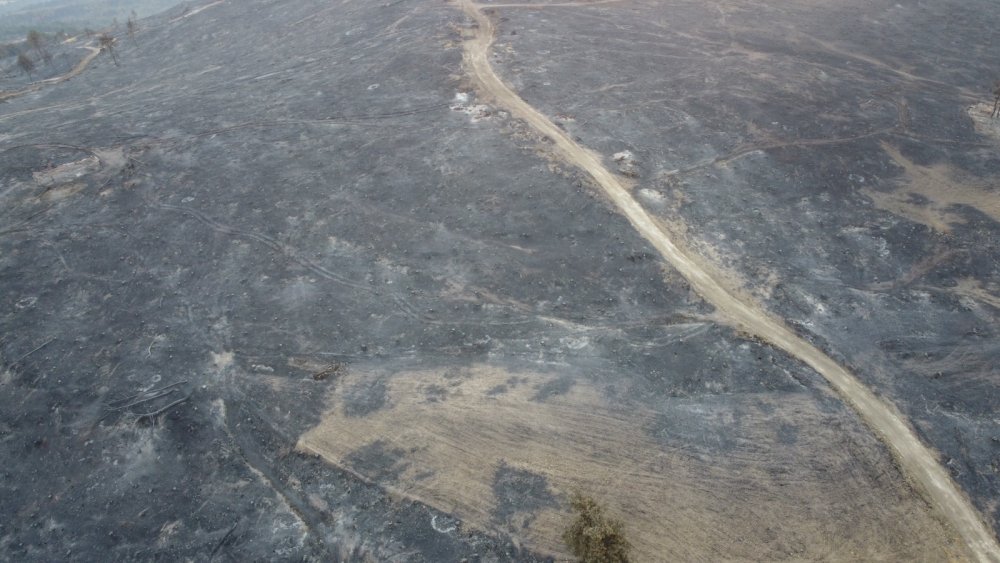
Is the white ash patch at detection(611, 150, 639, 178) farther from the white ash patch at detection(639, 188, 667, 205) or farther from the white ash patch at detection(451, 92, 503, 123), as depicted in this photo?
the white ash patch at detection(451, 92, 503, 123)

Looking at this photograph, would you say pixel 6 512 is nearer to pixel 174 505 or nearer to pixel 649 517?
pixel 174 505

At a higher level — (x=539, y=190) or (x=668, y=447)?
(x=539, y=190)

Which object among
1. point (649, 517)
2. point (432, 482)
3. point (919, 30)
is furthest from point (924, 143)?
point (432, 482)

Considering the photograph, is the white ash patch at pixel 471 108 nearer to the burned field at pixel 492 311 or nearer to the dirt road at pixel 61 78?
the burned field at pixel 492 311

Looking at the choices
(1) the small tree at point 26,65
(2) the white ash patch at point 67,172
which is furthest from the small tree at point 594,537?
(1) the small tree at point 26,65

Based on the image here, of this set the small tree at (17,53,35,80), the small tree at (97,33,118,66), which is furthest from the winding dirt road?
the small tree at (17,53,35,80)

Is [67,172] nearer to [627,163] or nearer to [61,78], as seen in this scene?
[61,78]
